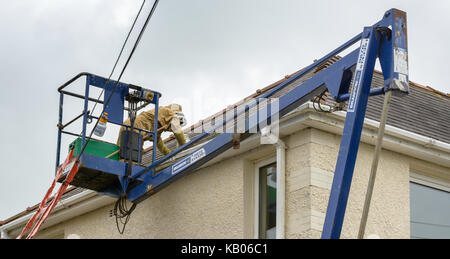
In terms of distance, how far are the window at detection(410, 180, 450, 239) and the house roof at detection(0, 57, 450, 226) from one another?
31.8 inches

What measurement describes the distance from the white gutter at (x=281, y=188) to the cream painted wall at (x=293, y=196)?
6cm

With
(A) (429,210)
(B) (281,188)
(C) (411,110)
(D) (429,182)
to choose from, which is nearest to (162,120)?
(B) (281,188)

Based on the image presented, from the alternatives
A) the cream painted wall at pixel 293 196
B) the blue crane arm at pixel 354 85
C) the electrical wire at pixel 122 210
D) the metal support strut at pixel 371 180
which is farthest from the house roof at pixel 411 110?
the metal support strut at pixel 371 180

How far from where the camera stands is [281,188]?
13000 mm

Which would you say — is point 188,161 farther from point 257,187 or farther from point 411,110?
point 411,110

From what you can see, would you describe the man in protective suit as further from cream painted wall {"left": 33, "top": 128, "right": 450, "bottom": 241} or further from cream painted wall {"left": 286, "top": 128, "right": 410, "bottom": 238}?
cream painted wall {"left": 286, "top": 128, "right": 410, "bottom": 238}

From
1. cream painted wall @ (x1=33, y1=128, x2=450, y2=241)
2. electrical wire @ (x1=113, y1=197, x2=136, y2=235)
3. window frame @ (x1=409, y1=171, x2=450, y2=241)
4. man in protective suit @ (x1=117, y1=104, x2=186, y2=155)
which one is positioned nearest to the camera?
cream painted wall @ (x1=33, y1=128, x2=450, y2=241)

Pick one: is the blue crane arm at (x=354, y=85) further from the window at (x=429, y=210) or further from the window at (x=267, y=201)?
the window at (x=429, y=210)

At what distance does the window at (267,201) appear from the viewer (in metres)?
13.5

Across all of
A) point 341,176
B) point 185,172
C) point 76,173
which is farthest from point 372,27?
point 76,173

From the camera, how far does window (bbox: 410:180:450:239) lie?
45.4ft

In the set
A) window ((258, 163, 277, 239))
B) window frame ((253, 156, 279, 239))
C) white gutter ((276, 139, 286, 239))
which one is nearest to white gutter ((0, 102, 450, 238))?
white gutter ((276, 139, 286, 239))

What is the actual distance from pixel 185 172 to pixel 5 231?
19.6 ft

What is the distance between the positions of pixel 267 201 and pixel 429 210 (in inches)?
99.1
